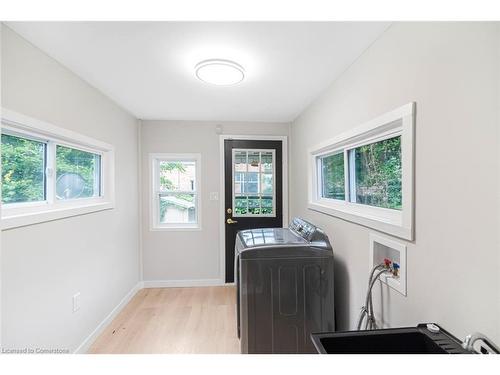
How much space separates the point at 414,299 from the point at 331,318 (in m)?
0.78

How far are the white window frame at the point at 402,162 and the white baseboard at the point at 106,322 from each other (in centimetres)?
242

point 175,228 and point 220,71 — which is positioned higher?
point 220,71

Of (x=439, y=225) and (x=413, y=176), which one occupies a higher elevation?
(x=413, y=176)

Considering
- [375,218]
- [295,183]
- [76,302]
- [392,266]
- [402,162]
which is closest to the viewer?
[402,162]

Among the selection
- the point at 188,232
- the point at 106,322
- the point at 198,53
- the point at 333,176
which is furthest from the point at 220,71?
the point at 106,322

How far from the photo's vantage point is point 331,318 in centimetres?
178

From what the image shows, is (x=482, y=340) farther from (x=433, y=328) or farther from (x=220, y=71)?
(x=220, y=71)

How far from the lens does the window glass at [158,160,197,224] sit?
3.42 m

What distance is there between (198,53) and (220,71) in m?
0.22

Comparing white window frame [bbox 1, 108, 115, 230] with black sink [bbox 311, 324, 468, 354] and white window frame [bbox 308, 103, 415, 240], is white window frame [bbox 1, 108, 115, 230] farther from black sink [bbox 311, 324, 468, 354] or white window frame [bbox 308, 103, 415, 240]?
white window frame [bbox 308, 103, 415, 240]

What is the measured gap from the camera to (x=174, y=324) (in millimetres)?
2426

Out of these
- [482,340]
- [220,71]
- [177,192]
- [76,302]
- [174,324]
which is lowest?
[174,324]
